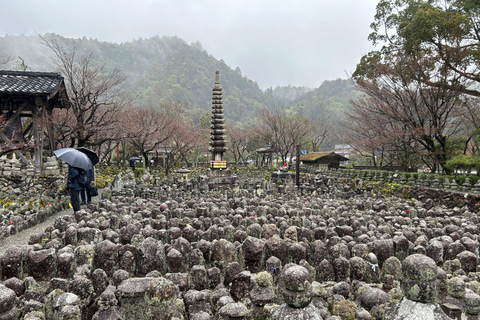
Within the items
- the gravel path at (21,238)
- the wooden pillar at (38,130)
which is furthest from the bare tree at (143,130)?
the gravel path at (21,238)

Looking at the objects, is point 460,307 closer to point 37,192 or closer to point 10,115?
point 37,192

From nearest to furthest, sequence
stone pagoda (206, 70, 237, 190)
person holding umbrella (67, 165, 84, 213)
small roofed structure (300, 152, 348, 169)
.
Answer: person holding umbrella (67, 165, 84, 213) → stone pagoda (206, 70, 237, 190) → small roofed structure (300, 152, 348, 169)

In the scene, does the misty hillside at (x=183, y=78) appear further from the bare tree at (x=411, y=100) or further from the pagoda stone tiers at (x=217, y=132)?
the bare tree at (x=411, y=100)

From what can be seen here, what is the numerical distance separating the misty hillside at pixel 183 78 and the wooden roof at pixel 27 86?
50.1m

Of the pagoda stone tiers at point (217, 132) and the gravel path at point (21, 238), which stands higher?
the pagoda stone tiers at point (217, 132)

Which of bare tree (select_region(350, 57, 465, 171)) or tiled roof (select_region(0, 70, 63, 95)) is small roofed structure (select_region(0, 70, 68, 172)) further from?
bare tree (select_region(350, 57, 465, 171))

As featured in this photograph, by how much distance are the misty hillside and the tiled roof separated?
50101mm

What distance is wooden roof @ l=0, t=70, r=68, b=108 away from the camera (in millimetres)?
10906

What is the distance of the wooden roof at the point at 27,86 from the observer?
35.8 feet

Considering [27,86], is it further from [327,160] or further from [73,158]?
[327,160]

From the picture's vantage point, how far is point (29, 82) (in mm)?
11508

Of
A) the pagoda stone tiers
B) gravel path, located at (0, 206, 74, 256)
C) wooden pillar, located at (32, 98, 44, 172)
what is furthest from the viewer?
the pagoda stone tiers

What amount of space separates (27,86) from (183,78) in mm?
92060

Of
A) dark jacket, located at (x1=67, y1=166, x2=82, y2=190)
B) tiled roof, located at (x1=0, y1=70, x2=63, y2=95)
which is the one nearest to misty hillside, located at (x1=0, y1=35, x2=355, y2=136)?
tiled roof, located at (x1=0, y1=70, x2=63, y2=95)
